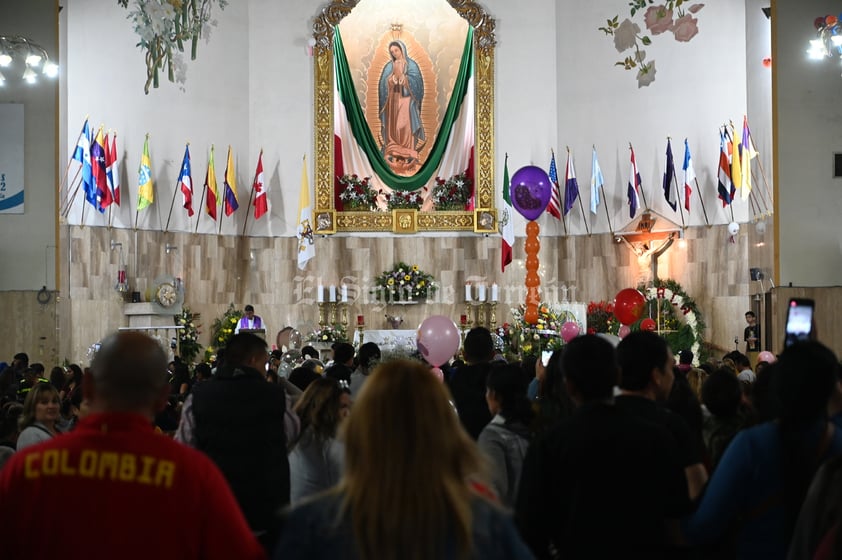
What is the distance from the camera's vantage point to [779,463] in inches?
135

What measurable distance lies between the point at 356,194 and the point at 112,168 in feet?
17.8

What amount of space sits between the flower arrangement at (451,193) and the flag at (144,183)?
613 cm

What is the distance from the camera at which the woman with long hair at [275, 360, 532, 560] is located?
Answer: 7.57 feet

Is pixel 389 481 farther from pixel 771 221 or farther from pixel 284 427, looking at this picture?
pixel 771 221

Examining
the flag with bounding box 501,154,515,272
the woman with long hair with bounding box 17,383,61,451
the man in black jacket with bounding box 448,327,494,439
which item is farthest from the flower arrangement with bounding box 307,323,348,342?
the woman with long hair with bounding box 17,383,61,451

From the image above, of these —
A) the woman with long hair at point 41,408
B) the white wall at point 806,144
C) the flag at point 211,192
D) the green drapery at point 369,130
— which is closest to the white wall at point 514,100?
the flag at point 211,192

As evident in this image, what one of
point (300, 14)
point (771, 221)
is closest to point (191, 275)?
point (300, 14)

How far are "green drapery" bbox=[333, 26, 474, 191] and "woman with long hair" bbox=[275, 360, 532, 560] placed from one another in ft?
66.9

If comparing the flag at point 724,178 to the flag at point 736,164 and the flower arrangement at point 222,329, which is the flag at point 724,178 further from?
the flower arrangement at point 222,329

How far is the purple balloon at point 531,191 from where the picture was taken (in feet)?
46.1

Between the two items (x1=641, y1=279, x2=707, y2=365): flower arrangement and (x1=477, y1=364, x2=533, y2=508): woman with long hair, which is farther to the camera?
(x1=641, y1=279, x2=707, y2=365): flower arrangement

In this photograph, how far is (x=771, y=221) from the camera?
1797 centimetres

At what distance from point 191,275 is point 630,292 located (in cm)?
987

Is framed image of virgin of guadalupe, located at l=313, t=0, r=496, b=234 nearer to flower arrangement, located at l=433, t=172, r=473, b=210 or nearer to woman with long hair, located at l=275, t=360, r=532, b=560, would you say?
flower arrangement, located at l=433, t=172, r=473, b=210
